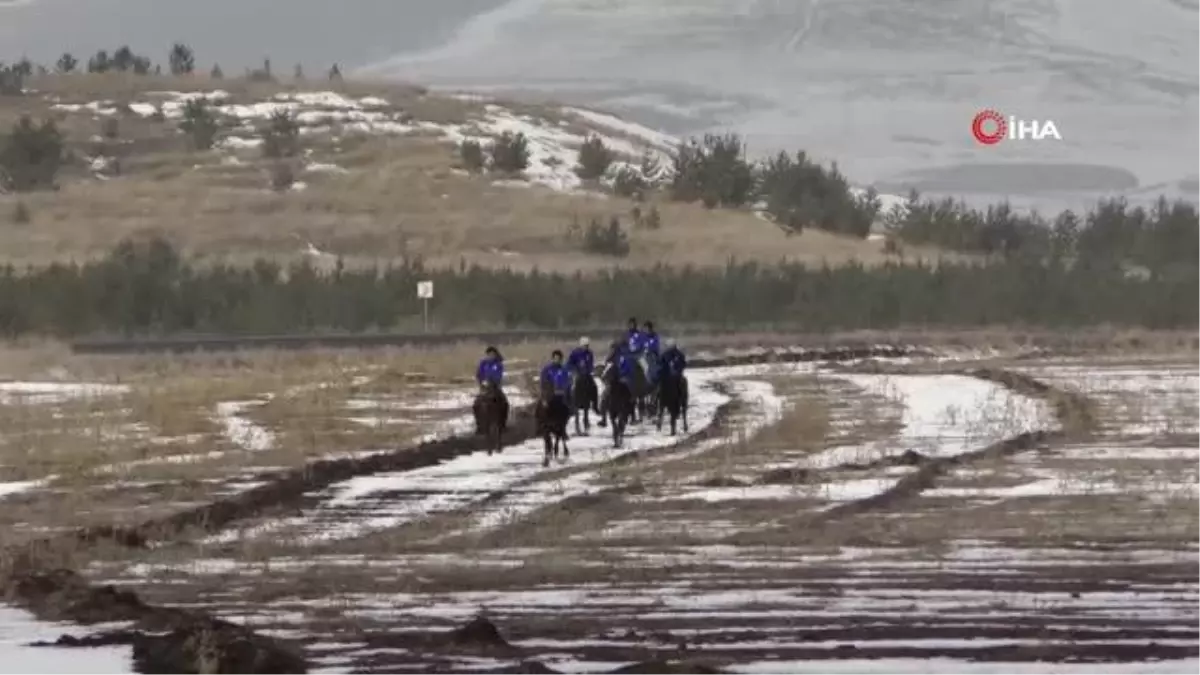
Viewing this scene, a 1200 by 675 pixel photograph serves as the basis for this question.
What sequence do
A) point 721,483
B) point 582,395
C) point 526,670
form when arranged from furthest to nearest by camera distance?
1. point 582,395
2. point 721,483
3. point 526,670

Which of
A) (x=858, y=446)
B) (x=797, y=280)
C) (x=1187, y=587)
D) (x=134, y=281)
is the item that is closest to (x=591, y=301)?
(x=797, y=280)

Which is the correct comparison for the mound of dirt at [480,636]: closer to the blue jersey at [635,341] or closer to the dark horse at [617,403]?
the dark horse at [617,403]

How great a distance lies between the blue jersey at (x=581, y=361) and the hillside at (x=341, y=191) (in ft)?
209

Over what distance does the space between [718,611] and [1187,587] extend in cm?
365

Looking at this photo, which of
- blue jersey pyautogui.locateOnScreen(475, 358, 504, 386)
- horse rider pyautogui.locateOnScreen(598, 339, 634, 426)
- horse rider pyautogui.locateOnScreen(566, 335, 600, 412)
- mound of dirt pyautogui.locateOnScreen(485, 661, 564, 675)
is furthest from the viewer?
horse rider pyautogui.locateOnScreen(598, 339, 634, 426)

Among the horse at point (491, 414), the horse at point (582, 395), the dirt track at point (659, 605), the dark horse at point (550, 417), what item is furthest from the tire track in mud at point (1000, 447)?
the horse at point (582, 395)

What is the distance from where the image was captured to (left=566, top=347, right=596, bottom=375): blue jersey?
36.3 m

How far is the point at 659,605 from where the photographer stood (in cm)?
1761

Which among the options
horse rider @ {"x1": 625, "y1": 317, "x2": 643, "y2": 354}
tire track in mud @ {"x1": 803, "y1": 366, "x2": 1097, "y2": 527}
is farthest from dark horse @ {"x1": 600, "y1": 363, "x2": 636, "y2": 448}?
tire track in mud @ {"x1": 803, "y1": 366, "x2": 1097, "y2": 527}

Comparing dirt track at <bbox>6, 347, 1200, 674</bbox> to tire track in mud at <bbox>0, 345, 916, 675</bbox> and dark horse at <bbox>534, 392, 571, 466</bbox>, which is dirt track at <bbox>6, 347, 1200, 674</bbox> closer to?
tire track in mud at <bbox>0, 345, 916, 675</bbox>

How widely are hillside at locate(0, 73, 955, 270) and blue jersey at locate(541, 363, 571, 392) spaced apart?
66.7 meters

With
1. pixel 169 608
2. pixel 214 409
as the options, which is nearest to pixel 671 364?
pixel 214 409

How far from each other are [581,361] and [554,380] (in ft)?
11.0

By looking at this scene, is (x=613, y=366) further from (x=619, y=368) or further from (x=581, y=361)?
(x=581, y=361)
